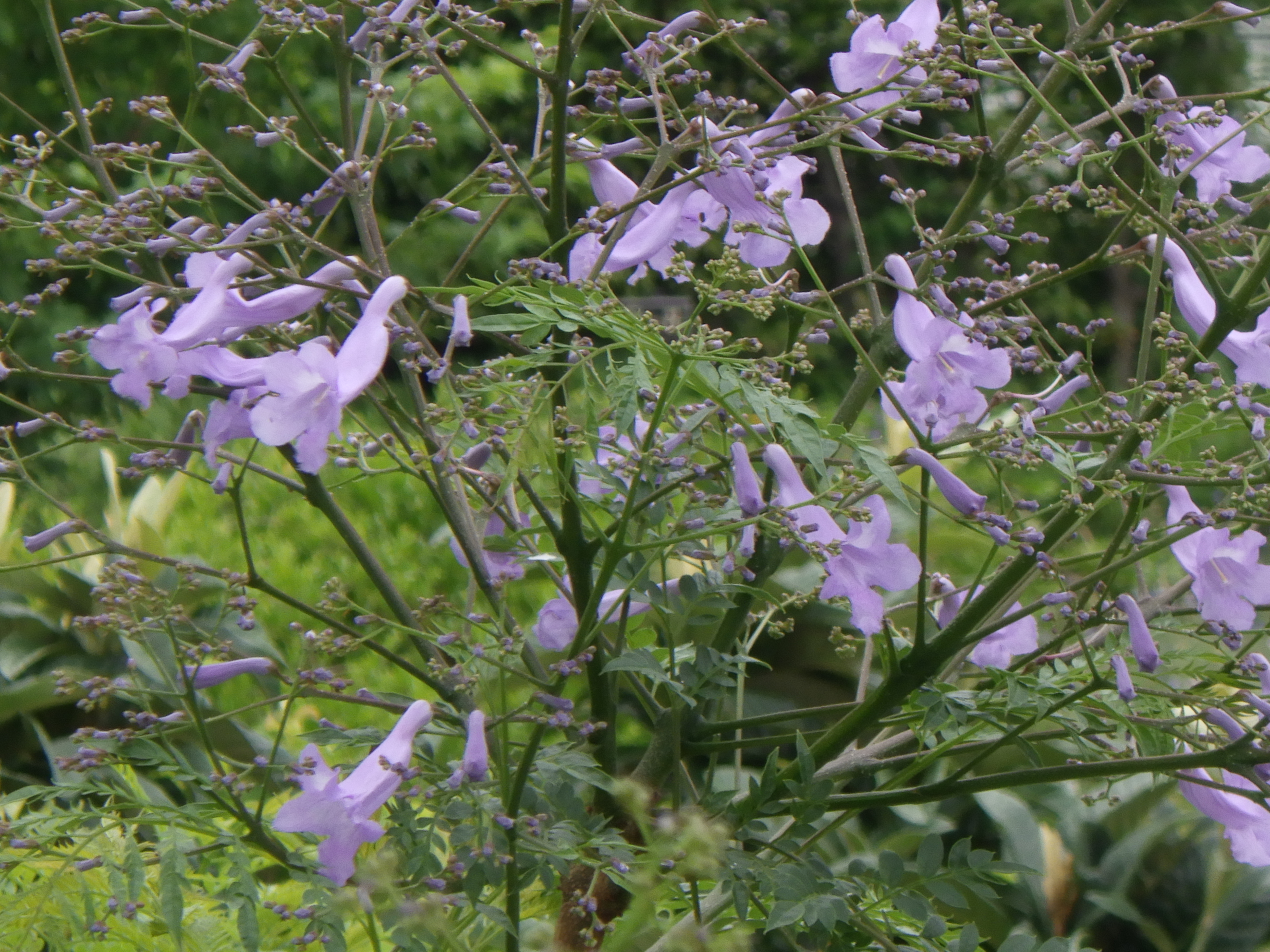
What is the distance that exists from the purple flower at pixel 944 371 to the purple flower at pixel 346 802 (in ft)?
1.26

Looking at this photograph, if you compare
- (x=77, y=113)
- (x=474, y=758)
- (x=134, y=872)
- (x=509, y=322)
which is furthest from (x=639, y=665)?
(x=77, y=113)

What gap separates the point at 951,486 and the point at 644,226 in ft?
0.89

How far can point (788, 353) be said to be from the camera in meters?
0.89

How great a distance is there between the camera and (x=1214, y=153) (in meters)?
1.02

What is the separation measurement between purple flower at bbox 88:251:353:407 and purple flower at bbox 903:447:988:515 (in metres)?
0.40

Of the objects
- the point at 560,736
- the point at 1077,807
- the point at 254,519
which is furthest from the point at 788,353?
the point at 254,519

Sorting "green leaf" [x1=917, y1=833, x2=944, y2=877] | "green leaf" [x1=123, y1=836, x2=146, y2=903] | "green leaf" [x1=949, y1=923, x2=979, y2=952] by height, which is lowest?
"green leaf" [x1=949, y1=923, x2=979, y2=952]

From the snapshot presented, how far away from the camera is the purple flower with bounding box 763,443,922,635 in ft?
2.98

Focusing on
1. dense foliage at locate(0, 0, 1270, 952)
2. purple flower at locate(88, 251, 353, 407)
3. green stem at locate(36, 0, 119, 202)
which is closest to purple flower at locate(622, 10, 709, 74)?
dense foliage at locate(0, 0, 1270, 952)

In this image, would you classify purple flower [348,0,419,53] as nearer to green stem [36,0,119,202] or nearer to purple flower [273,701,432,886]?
green stem [36,0,119,202]

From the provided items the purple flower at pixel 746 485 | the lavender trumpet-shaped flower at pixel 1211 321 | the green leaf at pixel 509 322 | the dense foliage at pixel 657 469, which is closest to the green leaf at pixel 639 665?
the dense foliage at pixel 657 469

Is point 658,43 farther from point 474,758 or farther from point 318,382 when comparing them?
point 474,758

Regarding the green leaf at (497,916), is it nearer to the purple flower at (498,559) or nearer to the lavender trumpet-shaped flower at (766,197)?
the purple flower at (498,559)

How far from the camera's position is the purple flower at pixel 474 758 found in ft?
2.69
